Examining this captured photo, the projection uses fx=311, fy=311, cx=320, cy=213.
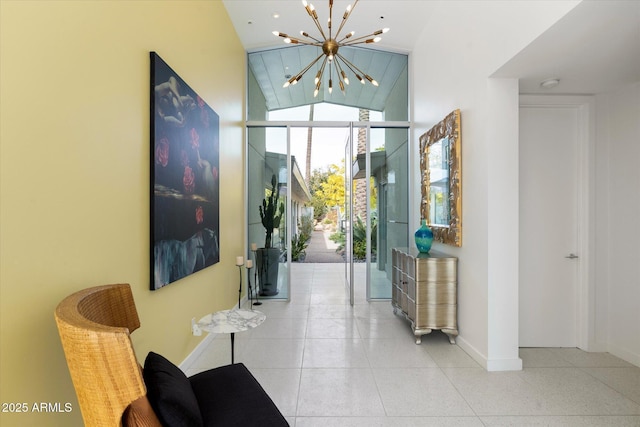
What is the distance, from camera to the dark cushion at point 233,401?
1452mm

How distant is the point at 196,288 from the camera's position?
307cm

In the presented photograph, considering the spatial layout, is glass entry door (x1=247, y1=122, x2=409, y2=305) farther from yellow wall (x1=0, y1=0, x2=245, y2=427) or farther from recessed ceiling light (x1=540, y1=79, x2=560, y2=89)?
yellow wall (x1=0, y1=0, x2=245, y2=427)

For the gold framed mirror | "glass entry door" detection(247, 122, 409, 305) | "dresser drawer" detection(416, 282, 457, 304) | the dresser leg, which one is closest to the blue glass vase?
the gold framed mirror

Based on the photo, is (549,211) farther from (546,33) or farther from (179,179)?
(179,179)

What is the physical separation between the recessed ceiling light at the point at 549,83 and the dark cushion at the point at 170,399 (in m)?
3.65

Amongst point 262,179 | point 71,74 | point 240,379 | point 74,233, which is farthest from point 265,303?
point 71,74

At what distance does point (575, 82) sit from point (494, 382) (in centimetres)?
279

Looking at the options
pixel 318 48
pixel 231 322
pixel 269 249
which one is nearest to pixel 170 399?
pixel 231 322

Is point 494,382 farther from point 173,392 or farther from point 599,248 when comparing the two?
point 173,392

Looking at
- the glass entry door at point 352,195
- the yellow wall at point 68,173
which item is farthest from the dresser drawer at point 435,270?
the yellow wall at point 68,173

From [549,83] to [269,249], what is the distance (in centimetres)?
417

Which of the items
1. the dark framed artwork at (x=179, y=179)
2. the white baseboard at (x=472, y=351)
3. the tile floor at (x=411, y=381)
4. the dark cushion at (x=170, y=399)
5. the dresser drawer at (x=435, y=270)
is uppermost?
the dark framed artwork at (x=179, y=179)

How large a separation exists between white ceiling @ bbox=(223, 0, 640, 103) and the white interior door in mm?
353

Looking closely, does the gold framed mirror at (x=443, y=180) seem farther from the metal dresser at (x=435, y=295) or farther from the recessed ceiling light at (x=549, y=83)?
the recessed ceiling light at (x=549, y=83)
